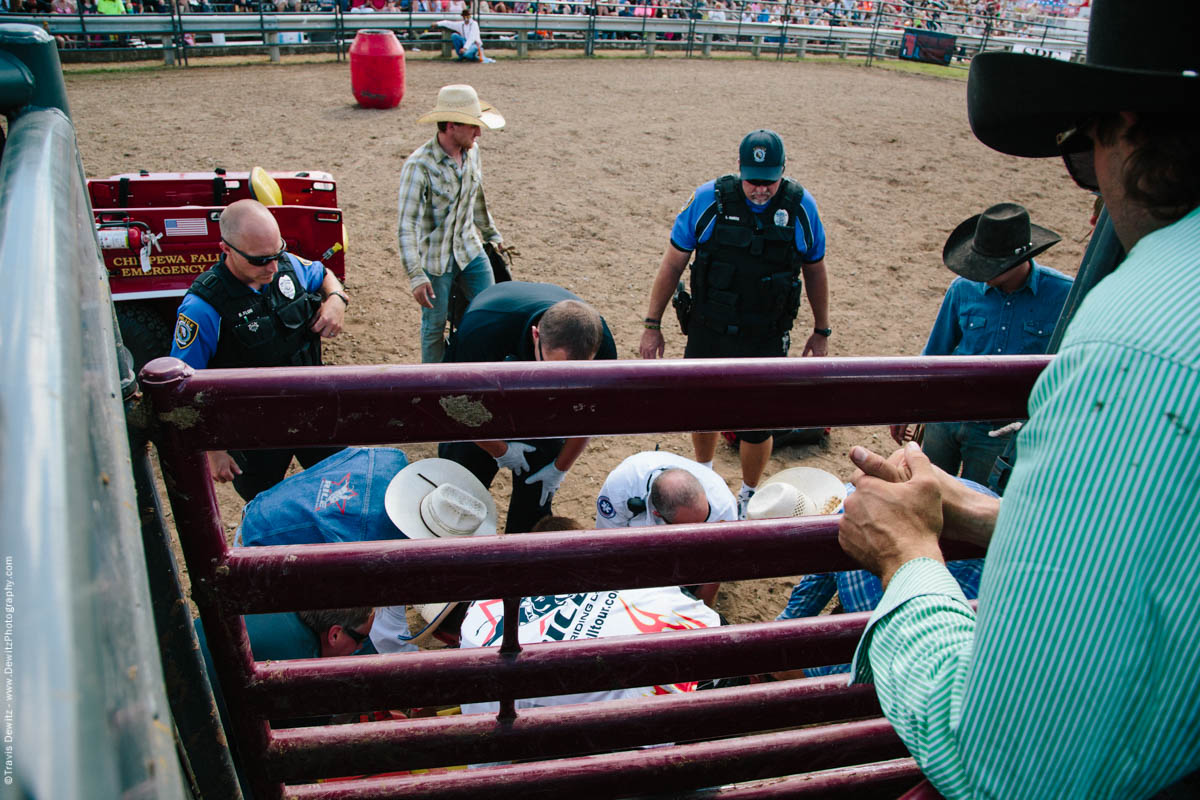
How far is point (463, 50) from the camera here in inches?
691

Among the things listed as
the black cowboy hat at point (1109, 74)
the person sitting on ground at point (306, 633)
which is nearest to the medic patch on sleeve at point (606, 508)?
the person sitting on ground at point (306, 633)

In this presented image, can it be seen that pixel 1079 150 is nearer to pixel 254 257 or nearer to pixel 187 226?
pixel 254 257

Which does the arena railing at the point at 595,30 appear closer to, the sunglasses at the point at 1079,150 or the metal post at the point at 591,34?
the metal post at the point at 591,34

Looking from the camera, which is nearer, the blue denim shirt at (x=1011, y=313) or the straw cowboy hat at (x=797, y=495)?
the straw cowboy hat at (x=797, y=495)

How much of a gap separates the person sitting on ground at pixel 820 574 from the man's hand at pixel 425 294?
250 centimetres

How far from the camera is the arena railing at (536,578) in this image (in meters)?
1.23

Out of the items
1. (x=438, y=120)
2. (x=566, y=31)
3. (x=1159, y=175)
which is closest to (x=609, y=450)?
(x=438, y=120)

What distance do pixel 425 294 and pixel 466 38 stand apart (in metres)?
14.1

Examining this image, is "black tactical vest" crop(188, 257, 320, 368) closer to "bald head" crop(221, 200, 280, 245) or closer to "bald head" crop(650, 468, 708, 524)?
"bald head" crop(221, 200, 280, 245)

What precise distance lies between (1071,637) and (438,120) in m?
5.01

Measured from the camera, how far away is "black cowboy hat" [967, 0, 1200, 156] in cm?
96

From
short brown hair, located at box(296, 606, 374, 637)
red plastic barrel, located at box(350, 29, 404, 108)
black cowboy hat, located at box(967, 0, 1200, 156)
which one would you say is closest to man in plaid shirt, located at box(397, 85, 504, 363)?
short brown hair, located at box(296, 606, 374, 637)

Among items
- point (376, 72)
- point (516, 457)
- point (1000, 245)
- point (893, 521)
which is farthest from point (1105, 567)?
point (376, 72)

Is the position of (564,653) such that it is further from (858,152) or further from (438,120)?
(858,152)
